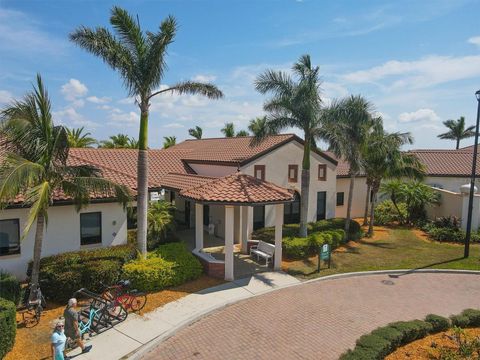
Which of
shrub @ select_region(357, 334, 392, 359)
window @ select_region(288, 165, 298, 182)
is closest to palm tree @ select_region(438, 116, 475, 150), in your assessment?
window @ select_region(288, 165, 298, 182)

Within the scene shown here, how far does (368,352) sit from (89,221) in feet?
36.6

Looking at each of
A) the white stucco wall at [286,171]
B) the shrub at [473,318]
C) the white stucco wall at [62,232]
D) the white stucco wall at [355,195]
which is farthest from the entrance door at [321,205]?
the shrub at [473,318]

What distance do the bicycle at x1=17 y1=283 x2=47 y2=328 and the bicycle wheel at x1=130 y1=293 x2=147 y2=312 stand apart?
2551 millimetres

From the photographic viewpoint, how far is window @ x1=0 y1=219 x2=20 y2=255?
13.0 m

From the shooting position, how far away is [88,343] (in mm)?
9461

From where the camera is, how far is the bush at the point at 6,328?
8750 millimetres

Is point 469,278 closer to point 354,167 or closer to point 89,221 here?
point 354,167

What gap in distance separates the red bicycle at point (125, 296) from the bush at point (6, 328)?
2.52 meters

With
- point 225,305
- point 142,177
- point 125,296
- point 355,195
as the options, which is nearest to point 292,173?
point 355,195

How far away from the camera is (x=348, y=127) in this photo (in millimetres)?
19094

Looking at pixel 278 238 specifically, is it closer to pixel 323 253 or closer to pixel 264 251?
pixel 264 251

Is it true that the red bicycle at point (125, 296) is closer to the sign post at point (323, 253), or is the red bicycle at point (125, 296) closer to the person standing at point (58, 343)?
the person standing at point (58, 343)

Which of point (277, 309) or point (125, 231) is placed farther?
point (125, 231)

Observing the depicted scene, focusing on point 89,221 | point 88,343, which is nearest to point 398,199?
point 89,221
